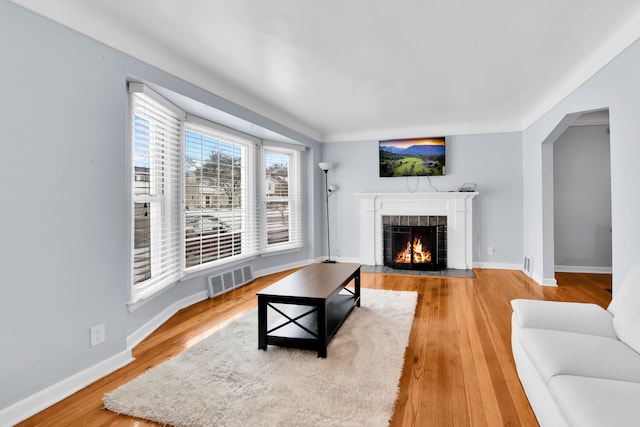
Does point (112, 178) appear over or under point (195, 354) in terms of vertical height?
over

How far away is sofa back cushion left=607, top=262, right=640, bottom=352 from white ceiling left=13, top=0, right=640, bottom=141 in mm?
1805

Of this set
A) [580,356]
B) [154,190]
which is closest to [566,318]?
[580,356]

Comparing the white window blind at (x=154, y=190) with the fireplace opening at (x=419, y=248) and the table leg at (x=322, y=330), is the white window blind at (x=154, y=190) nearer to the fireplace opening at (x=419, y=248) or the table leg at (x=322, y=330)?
the table leg at (x=322, y=330)

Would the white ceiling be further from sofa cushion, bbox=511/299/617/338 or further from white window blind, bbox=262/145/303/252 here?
sofa cushion, bbox=511/299/617/338

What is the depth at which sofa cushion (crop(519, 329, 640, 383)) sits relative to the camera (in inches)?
57.6

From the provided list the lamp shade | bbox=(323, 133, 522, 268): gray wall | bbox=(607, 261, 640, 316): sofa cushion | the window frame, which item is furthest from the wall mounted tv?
bbox=(607, 261, 640, 316): sofa cushion

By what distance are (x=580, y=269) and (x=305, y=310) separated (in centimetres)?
481

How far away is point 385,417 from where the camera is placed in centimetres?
177

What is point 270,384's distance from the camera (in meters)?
2.10

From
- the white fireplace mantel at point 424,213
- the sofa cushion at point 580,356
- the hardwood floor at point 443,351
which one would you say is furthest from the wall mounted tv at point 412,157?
the sofa cushion at point 580,356

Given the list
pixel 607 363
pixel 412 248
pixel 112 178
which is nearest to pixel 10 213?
pixel 112 178

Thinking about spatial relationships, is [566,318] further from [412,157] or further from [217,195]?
[412,157]

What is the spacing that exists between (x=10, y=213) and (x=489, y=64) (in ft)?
12.5

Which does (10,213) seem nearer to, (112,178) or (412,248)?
(112,178)
